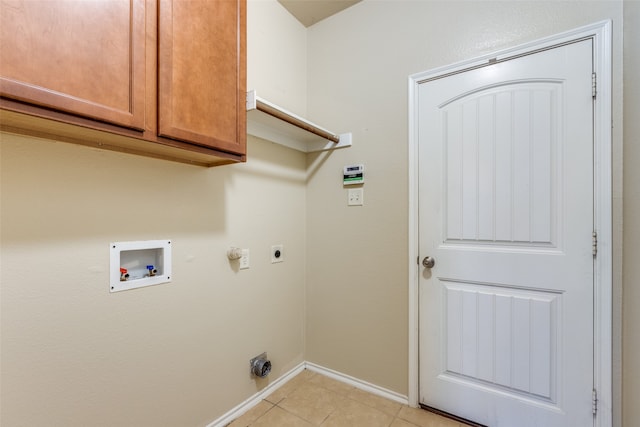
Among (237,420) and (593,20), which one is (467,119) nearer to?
(593,20)

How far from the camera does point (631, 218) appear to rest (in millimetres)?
1261

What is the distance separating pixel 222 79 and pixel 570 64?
1617 mm

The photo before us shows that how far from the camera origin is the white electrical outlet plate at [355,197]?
1.98 metres

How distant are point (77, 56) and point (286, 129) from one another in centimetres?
114

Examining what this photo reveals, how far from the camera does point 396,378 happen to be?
6.07ft

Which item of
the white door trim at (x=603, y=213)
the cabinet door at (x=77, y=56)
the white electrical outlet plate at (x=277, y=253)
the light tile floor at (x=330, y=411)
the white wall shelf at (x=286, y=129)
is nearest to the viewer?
the cabinet door at (x=77, y=56)

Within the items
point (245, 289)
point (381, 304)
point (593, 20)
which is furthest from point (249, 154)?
point (593, 20)

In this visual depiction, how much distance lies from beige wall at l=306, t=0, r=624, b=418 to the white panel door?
0.48ft

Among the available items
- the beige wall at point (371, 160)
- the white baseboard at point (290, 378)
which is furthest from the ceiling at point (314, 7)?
the white baseboard at point (290, 378)

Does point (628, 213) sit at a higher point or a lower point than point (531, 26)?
lower

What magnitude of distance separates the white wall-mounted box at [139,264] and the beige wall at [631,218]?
2002 mm

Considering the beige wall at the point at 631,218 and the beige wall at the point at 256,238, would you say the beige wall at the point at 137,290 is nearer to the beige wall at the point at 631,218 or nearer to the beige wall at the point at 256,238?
the beige wall at the point at 256,238

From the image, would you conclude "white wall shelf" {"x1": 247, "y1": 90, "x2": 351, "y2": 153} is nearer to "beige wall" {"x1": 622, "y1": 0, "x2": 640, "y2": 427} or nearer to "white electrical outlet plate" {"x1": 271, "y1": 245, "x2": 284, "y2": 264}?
"white electrical outlet plate" {"x1": 271, "y1": 245, "x2": 284, "y2": 264}

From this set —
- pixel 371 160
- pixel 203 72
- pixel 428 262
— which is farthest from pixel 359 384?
pixel 203 72
